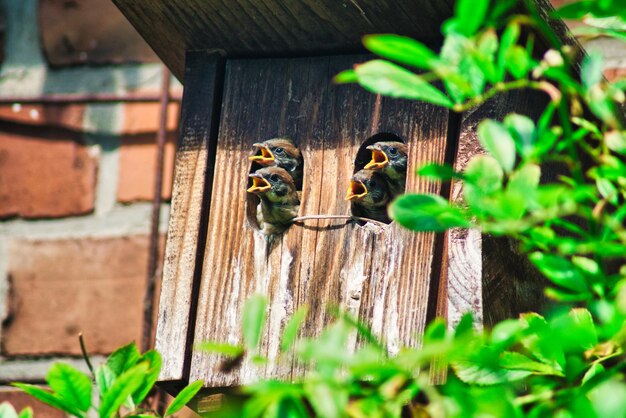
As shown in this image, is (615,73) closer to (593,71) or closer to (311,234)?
(311,234)

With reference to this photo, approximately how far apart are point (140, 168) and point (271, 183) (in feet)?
2.51

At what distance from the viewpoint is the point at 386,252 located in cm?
163

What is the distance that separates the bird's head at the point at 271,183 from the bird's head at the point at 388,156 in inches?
4.9

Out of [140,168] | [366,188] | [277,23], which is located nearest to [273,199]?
[366,188]

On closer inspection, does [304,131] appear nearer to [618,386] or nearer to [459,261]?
[459,261]

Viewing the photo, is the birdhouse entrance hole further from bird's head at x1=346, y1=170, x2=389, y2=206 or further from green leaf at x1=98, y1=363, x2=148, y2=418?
green leaf at x1=98, y1=363, x2=148, y2=418

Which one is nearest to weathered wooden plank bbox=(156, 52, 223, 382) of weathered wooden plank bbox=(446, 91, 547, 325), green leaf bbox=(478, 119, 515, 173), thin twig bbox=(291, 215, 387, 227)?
thin twig bbox=(291, 215, 387, 227)

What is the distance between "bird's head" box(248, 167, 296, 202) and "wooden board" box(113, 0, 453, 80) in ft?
0.65

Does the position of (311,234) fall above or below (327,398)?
above

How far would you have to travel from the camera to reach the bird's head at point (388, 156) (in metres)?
1.69

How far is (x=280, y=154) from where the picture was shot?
1752 millimetres

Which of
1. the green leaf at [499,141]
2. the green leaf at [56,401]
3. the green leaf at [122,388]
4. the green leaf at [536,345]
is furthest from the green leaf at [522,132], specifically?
the green leaf at [56,401]

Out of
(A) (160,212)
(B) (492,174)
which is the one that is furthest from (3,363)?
(B) (492,174)

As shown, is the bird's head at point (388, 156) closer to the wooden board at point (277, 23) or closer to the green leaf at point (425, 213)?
the wooden board at point (277, 23)
